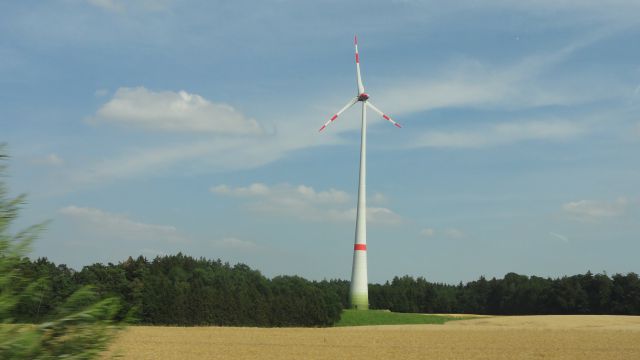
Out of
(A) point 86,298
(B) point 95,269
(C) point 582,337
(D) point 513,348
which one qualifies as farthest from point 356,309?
(A) point 86,298

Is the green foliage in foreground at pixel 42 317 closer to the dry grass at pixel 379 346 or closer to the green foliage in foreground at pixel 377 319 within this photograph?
the dry grass at pixel 379 346

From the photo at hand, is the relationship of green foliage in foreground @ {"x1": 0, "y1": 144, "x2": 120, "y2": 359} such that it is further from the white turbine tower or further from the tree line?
the white turbine tower

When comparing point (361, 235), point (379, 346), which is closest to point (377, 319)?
point (361, 235)

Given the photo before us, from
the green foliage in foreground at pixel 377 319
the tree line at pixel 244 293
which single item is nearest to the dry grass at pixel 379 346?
the tree line at pixel 244 293

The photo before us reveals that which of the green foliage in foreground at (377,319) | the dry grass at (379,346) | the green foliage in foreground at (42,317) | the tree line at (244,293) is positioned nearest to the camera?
the green foliage in foreground at (42,317)

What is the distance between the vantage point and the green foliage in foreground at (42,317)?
955 cm

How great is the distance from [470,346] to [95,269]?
5974 centimetres

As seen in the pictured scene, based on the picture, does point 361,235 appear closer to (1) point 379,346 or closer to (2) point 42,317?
(1) point 379,346

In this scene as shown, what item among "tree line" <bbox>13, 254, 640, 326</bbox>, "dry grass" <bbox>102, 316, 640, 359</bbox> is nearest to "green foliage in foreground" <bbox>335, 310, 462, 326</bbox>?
"tree line" <bbox>13, 254, 640, 326</bbox>

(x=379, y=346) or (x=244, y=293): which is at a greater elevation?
(x=244, y=293)

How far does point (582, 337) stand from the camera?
59.5 meters

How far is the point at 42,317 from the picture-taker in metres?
10.2

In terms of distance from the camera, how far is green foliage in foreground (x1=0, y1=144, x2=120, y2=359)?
955cm

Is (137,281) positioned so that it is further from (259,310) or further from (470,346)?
(470,346)
